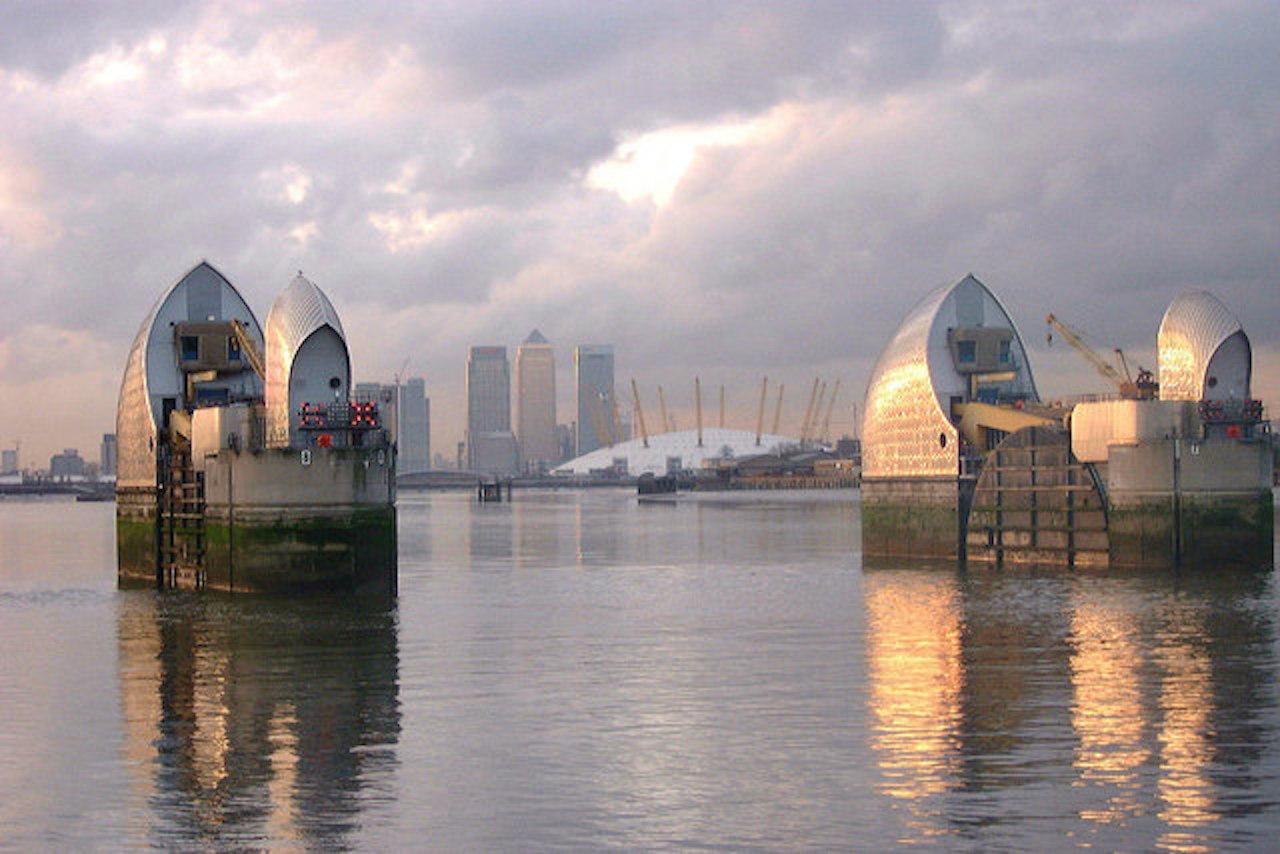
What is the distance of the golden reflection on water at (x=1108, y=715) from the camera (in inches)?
1006

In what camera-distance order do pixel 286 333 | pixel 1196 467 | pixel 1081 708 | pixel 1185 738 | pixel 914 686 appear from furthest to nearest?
pixel 1196 467 < pixel 286 333 < pixel 914 686 < pixel 1081 708 < pixel 1185 738

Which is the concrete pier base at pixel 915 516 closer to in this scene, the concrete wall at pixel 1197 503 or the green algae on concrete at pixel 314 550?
the concrete wall at pixel 1197 503

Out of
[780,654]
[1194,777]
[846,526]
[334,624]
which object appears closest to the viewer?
[1194,777]

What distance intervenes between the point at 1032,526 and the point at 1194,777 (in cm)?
4399

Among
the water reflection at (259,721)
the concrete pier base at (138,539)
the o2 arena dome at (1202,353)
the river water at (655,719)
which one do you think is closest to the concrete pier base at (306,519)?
the river water at (655,719)

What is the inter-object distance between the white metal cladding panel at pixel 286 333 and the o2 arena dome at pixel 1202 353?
101 feet

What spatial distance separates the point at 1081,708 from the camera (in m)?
33.5

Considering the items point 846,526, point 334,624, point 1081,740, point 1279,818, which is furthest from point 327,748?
point 846,526

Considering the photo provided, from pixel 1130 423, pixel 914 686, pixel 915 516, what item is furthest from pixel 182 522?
pixel 914 686

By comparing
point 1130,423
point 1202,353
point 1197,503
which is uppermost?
point 1202,353

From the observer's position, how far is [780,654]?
143 ft

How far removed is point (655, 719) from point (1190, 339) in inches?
1685

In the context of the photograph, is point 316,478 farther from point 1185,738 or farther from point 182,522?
point 1185,738

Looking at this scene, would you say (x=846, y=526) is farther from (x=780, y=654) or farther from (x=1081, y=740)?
(x=1081, y=740)
